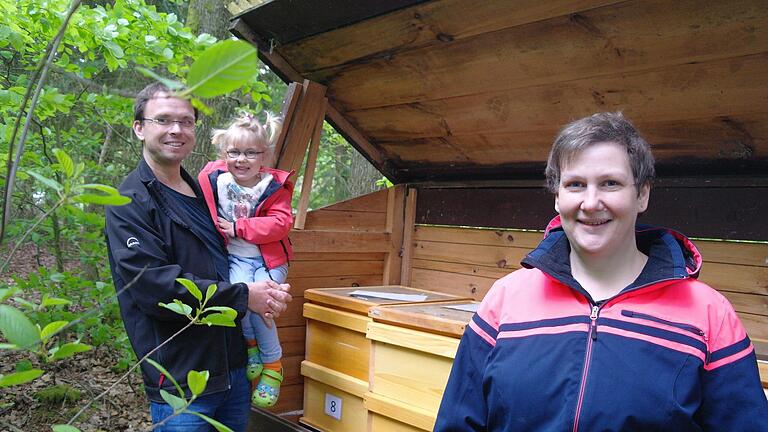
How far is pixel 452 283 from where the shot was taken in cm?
417

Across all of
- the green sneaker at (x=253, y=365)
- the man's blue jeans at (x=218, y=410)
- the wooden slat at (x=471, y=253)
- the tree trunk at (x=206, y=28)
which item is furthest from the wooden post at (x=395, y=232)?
the tree trunk at (x=206, y=28)

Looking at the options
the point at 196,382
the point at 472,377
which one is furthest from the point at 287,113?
the point at 196,382

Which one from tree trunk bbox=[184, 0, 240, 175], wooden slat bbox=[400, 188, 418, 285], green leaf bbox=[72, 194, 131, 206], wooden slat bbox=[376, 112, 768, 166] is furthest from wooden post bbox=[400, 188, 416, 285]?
green leaf bbox=[72, 194, 131, 206]

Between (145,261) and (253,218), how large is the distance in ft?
2.18

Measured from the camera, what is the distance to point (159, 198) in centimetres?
227

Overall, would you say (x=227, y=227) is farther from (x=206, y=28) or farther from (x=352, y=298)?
(x=206, y=28)

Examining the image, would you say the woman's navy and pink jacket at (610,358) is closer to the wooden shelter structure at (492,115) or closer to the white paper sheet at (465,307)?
the wooden shelter structure at (492,115)

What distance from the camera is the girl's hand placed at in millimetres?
2611

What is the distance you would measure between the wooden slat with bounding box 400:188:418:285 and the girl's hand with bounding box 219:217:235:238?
1.93 meters

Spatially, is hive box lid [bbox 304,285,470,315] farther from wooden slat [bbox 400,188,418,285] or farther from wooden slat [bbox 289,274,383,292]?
wooden slat [bbox 400,188,418,285]

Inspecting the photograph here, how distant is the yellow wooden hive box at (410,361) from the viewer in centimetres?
277

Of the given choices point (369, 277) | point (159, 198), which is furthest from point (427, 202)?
point (159, 198)

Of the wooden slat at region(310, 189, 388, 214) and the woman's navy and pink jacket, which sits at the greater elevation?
the wooden slat at region(310, 189, 388, 214)

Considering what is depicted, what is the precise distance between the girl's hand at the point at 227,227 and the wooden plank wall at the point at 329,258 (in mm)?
996
